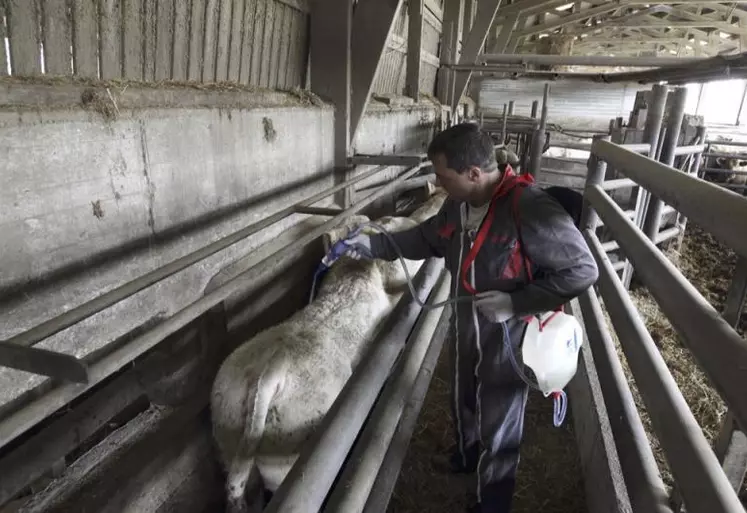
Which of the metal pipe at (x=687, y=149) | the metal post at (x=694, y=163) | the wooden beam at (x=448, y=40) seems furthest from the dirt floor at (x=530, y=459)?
the wooden beam at (x=448, y=40)

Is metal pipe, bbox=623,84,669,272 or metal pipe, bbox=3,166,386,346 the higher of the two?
metal pipe, bbox=623,84,669,272

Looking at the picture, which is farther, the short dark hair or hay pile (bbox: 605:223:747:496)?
hay pile (bbox: 605:223:747:496)

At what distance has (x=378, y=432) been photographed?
2070 mm

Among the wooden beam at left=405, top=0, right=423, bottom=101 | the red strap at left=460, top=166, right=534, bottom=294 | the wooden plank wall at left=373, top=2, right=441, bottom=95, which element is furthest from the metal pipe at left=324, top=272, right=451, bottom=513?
the wooden beam at left=405, top=0, right=423, bottom=101

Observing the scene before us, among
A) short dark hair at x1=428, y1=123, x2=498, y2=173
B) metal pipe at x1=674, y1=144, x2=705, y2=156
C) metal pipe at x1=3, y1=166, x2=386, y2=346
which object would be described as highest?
metal pipe at x1=674, y1=144, x2=705, y2=156

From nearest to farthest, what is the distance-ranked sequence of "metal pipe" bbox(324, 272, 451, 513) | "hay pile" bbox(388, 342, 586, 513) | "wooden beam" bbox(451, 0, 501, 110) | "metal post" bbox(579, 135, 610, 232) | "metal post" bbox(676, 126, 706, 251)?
1. "metal pipe" bbox(324, 272, 451, 513)
2. "hay pile" bbox(388, 342, 586, 513)
3. "metal post" bbox(579, 135, 610, 232)
4. "metal post" bbox(676, 126, 706, 251)
5. "wooden beam" bbox(451, 0, 501, 110)

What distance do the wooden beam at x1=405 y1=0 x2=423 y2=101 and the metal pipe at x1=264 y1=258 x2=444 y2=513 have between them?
6.82m

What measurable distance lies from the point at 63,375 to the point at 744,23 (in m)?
20.9

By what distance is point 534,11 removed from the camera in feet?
48.0

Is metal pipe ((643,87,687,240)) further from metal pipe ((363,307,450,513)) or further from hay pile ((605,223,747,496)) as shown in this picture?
metal pipe ((363,307,450,513))

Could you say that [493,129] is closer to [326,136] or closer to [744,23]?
[326,136]

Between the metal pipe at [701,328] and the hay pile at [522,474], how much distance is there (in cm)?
161

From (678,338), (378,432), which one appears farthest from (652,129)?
(378,432)

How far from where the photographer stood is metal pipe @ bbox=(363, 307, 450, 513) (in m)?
2.14
